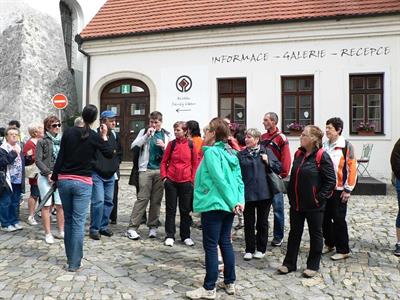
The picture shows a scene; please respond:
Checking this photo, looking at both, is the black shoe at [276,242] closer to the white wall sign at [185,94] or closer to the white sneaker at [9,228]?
the white sneaker at [9,228]

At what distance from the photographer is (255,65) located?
44.4 ft

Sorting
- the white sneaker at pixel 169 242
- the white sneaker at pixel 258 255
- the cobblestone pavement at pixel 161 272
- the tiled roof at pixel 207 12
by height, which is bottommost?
the cobblestone pavement at pixel 161 272

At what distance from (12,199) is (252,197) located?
3.86m

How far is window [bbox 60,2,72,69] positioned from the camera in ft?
62.1

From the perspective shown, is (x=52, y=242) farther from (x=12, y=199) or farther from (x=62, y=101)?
(x=62, y=101)

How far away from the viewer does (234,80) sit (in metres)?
14.0

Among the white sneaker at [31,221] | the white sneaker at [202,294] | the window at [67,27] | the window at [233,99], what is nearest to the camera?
the white sneaker at [202,294]

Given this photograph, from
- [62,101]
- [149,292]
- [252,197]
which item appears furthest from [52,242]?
[62,101]

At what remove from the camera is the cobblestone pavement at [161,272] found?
4.05 metres

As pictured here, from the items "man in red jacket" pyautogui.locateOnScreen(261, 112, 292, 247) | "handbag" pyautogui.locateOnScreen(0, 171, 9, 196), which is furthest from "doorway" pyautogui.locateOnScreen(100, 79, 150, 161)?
"man in red jacket" pyautogui.locateOnScreen(261, 112, 292, 247)

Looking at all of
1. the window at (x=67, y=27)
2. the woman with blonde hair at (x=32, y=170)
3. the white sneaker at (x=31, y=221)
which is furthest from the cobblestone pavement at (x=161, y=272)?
the window at (x=67, y=27)

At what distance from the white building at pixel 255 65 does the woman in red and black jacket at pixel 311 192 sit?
861 centimetres

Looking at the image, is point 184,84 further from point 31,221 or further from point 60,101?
point 31,221

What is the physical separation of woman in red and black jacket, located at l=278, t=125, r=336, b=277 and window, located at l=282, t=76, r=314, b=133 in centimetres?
881
